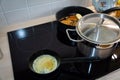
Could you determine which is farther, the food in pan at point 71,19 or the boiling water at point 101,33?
the food in pan at point 71,19

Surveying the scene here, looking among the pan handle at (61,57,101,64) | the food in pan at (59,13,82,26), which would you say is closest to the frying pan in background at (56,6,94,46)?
the food in pan at (59,13,82,26)

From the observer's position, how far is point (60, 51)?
849mm

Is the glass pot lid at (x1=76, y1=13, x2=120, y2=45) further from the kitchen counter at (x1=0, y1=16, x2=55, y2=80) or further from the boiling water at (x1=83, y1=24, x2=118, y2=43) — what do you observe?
the kitchen counter at (x1=0, y1=16, x2=55, y2=80)

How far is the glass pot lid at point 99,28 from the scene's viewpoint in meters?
0.75

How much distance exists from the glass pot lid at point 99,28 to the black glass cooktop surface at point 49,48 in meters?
0.11

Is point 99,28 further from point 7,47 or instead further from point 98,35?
point 7,47

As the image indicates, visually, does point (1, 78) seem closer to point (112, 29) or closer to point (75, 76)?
point (75, 76)

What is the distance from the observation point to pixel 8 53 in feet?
2.75

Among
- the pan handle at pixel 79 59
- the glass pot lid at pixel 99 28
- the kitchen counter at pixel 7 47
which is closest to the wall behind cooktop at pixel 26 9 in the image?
the kitchen counter at pixel 7 47

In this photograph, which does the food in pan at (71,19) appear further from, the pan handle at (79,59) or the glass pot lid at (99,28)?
the pan handle at (79,59)

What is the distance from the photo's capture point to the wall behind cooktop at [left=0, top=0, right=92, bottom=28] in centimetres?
92

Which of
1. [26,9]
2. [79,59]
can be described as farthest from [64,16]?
[79,59]

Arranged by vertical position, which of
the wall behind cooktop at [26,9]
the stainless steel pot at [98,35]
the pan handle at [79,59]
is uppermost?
the wall behind cooktop at [26,9]

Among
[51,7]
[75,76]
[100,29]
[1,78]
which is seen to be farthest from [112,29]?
[1,78]
